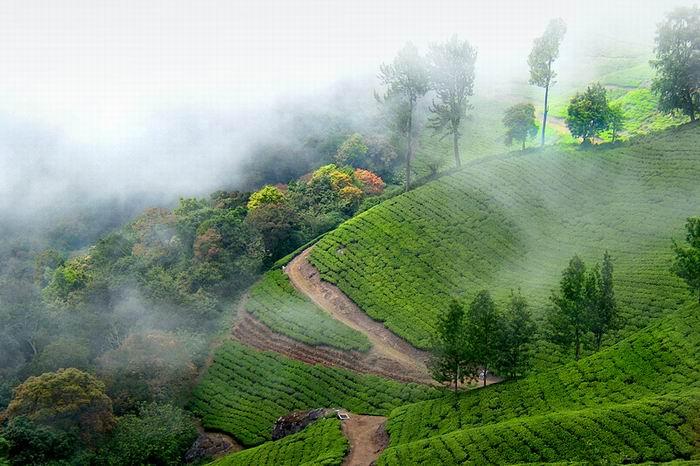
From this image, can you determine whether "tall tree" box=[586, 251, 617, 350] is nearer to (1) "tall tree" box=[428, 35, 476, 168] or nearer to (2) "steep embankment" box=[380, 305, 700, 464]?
(2) "steep embankment" box=[380, 305, 700, 464]

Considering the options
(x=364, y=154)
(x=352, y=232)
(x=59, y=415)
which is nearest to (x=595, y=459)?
(x=59, y=415)

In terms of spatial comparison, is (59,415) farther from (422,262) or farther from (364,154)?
(364,154)

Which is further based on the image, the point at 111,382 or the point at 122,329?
the point at 122,329

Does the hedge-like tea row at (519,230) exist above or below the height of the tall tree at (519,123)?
below

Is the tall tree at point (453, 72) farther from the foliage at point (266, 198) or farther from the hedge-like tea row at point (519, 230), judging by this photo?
the foliage at point (266, 198)

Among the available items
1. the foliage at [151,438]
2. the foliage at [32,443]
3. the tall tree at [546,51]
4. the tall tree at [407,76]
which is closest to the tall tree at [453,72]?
the tall tree at [407,76]

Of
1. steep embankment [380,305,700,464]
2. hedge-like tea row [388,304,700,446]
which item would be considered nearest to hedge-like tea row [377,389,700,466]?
steep embankment [380,305,700,464]
